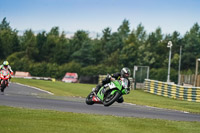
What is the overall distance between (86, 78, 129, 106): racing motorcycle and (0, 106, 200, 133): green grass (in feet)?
6.56

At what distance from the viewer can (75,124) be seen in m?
11.2

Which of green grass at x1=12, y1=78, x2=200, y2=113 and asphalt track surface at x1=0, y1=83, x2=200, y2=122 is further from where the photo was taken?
green grass at x1=12, y1=78, x2=200, y2=113

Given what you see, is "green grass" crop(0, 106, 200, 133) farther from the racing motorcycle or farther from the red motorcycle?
the red motorcycle

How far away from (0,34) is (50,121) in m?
101

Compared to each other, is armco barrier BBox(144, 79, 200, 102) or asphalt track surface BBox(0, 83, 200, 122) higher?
armco barrier BBox(144, 79, 200, 102)

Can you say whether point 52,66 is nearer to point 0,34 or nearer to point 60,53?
point 60,53

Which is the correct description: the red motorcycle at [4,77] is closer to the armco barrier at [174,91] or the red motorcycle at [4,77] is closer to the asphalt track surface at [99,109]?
the asphalt track surface at [99,109]

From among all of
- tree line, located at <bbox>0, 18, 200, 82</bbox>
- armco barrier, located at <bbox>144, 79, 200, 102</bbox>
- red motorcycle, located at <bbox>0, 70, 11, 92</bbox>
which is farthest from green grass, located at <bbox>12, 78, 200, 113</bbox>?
tree line, located at <bbox>0, 18, 200, 82</bbox>

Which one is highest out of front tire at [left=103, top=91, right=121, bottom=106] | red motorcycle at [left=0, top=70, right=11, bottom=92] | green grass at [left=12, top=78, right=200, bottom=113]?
red motorcycle at [left=0, top=70, right=11, bottom=92]

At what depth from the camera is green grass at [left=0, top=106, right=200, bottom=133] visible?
10172 mm

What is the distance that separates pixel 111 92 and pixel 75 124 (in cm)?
416

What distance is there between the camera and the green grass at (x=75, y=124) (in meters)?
10.2

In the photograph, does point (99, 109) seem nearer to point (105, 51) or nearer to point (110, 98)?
point (110, 98)

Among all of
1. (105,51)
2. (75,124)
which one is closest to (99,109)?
(75,124)
